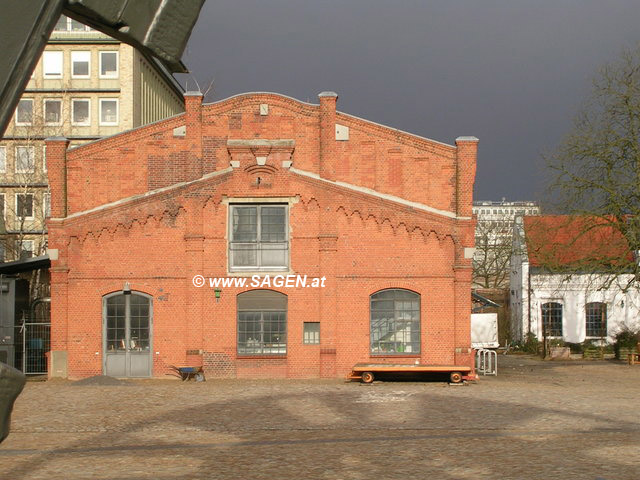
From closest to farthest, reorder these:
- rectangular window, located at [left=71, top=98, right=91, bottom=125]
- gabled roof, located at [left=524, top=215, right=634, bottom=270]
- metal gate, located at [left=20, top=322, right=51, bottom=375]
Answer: metal gate, located at [left=20, top=322, right=51, bottom=375] < gabled roof, located at [left=524, top=215, right=634, bottom=270] < rectangular window, located at [left=71, top=98, right=91, bottom=125]

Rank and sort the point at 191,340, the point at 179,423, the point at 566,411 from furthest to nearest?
1. the point at 191,340
2. the point at 566,411
3. the point at 179,423

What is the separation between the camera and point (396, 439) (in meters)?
14.2

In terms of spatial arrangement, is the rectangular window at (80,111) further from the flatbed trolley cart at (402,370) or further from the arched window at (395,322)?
the flatbed trolley cart at (402,370)

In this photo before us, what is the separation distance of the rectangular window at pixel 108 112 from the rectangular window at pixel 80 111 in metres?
Answer: 0.84

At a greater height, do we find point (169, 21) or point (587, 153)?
point (587, 153)

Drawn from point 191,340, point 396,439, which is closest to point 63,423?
point 396,439

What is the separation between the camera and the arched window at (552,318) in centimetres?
4541

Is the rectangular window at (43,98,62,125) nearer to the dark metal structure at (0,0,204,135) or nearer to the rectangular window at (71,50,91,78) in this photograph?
the rectangular window at (71,50,91,78)

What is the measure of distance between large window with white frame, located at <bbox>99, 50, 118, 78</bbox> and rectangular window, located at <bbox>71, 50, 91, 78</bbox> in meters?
0.83

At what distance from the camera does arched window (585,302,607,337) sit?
45094 millimetres

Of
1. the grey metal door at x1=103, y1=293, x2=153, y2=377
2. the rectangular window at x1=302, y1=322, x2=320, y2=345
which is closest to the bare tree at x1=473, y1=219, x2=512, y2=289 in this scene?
the rectangular window at x1=302, y1=322, x2=320, y2=345

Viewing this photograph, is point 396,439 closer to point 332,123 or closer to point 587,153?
point 332,123

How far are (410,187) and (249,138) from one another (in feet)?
16.4

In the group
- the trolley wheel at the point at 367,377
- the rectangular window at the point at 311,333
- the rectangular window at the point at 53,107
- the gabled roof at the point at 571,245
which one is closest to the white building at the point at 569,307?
the gabled roof at the point at 571,245
